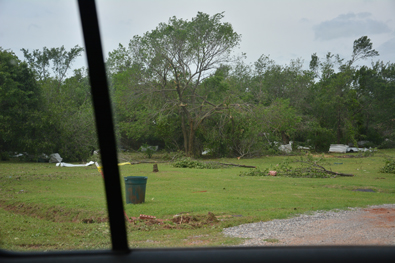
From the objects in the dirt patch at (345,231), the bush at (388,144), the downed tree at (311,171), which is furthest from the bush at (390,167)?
the bush at (388,144)

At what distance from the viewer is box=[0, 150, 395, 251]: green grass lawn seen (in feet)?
17.9

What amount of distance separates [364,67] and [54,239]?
41.7 m

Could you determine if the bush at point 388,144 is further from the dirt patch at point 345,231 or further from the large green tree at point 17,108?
the dirt patch at point 345,231

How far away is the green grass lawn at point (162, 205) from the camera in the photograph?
5.45 meters

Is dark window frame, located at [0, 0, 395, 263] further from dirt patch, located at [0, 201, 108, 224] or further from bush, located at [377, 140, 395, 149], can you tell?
bush, located at [377, 140, 395, 149]

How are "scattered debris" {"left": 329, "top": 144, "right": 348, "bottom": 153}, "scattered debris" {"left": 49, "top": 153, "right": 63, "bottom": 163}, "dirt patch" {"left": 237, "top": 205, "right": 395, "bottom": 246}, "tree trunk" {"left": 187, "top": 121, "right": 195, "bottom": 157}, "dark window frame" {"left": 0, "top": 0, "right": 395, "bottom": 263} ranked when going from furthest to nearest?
"scattered debris" {"left": 329, "top": 144, "right": 348, "bottom": 153}, "tree trunk" {"left": 187, "top": 121, "right": 195, "bottom": 157}, "scattered debris" {"left": 49, "top": 153, "right": 63, "bottom": 163}, "dirt patch" {"left": 237, "top": 205, "right": 395, "bottom": 246}, "dark window frame" {"left": 0, "top": 0, "right": 395, "bottom": 263}

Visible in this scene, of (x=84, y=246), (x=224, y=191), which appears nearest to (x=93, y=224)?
(x=84, y=246)

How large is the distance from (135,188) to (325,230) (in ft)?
14.7

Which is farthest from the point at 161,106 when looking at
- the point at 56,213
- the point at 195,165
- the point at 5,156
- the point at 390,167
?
the point at 56,213

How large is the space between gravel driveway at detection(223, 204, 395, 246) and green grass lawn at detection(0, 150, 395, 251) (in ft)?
1.41

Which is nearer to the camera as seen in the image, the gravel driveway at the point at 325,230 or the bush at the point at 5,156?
the gravel driveway at the point at 325,230

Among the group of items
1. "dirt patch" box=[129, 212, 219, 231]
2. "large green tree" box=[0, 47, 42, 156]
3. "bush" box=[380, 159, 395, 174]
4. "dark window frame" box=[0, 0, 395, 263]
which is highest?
"large green tree" box=[0, 47, 42, 156]

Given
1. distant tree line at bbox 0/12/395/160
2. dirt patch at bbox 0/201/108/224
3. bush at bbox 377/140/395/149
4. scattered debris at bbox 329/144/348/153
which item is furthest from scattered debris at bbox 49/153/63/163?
bush at bbox 377/140/395/149

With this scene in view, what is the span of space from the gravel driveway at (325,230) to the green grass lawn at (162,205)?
429mm
